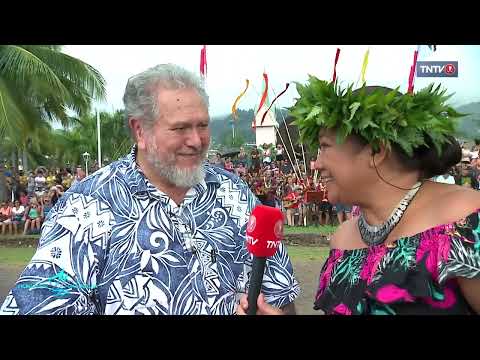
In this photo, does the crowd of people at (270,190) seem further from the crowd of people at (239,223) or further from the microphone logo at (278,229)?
the microphone logo at (278,229)

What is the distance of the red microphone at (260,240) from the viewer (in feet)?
6.21

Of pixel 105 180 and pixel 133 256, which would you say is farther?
pixel 105 180

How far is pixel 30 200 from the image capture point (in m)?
15.0

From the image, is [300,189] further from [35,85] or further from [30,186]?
[30,186]

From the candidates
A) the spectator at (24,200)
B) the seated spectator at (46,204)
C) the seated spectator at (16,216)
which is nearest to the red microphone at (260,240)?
the seated spectator at (46,204)

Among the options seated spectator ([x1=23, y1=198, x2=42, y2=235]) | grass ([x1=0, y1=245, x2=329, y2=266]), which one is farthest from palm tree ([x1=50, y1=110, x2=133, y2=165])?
grass ([x1=0, y1=245, x2=329, y2=266])

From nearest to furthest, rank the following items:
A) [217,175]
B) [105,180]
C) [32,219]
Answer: [105,180] < [217,175] < [32,219]

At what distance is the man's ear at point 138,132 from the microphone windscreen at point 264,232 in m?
0.80

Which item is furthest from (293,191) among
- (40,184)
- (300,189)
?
(40,184)

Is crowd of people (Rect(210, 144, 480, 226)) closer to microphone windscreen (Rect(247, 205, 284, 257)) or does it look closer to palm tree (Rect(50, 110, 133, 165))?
microphone windscreen (Rect(247, 205, 284, 257))

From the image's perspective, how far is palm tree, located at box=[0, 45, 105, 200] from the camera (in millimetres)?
13203

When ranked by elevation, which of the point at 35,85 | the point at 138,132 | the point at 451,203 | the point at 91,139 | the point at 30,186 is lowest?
the point at 30,186

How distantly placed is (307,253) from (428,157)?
8553 mm
